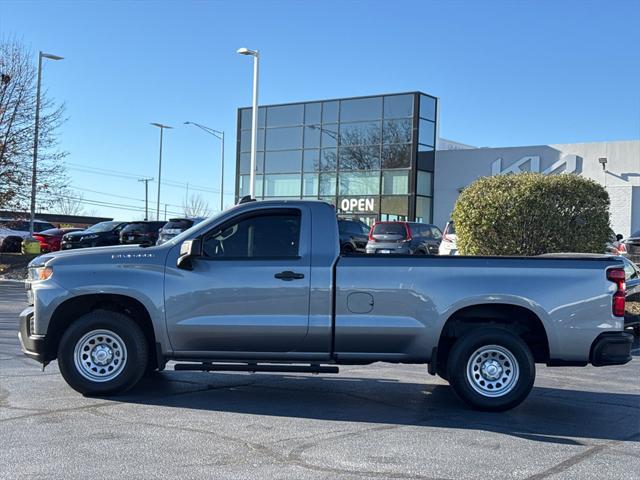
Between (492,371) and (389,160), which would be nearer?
(492,371)

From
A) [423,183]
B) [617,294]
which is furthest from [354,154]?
[617,294]

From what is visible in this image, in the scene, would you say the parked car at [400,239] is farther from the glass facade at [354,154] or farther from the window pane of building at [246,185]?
the window pane of building at [246,185]

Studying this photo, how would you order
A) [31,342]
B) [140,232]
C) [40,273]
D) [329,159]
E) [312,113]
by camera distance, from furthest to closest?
[312,113] < [329,159] < [140,232] < [40,273] < [31,342]

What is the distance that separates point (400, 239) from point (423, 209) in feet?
43.3

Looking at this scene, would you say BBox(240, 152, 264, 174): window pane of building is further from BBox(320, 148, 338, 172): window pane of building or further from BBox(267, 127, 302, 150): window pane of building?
BBox(320, 148, 338, 172): window pane of building

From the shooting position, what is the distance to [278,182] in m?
41.2

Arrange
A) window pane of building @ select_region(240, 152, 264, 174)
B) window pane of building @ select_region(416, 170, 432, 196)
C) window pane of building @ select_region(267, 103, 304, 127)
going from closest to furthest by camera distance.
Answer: window pane of building @ select_region(416, 170, 432, 196)
window pane of building @ select_region(267, 103, 304, 127)
window pane of building @ select_region(240, 152, 264, 174)

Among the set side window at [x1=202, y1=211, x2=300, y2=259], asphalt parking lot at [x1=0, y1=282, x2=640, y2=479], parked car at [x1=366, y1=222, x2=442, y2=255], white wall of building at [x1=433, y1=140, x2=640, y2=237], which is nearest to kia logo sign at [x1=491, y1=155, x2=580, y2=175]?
white wall of building at [x1=433, y1=140, x2=640, y2=237]

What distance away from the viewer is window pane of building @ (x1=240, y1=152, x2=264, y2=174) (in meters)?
41.7

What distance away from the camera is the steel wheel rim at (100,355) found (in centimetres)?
702

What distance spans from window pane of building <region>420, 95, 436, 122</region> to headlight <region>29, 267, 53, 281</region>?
102 ft

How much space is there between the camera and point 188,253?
6.89 meters

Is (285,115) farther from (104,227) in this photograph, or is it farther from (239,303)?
(239,303)

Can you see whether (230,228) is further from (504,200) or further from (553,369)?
(504,200)
